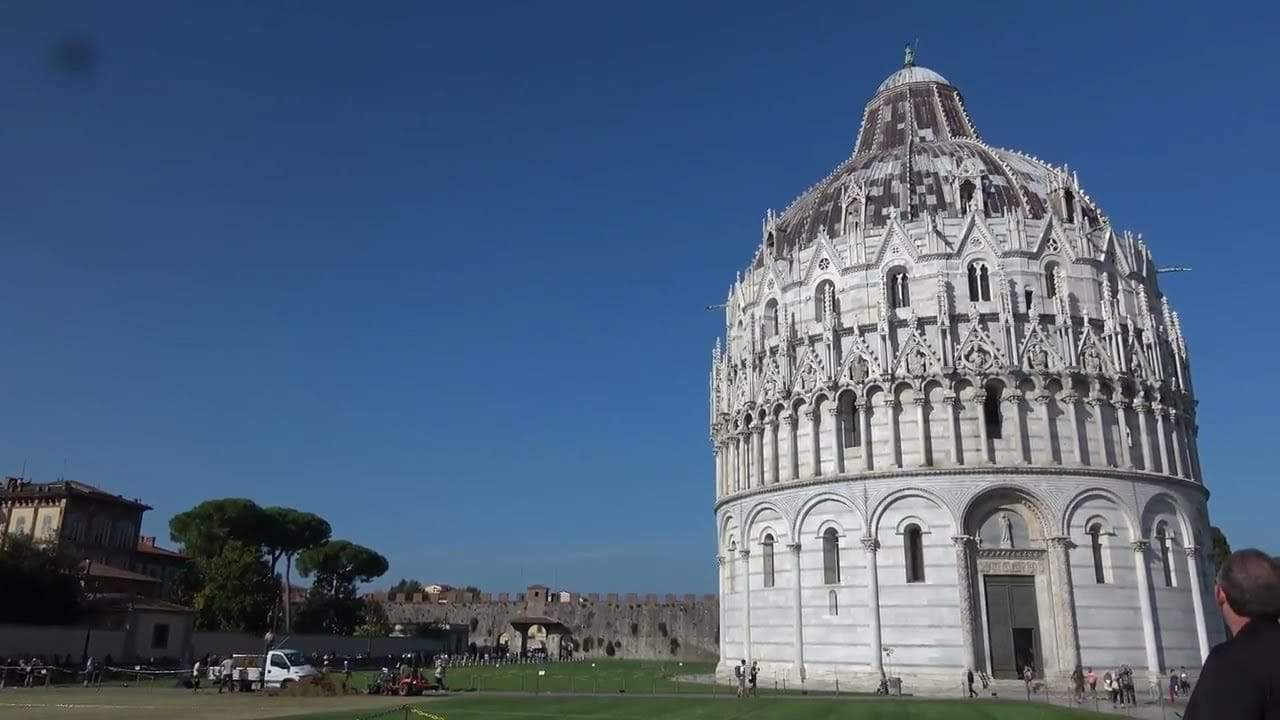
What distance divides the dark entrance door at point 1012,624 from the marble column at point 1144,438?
26.3 feet

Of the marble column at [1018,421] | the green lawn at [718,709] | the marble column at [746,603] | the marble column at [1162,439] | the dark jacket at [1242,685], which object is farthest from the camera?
the marble column at [746,603]

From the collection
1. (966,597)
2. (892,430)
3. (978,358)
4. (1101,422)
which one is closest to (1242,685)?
(966,597)

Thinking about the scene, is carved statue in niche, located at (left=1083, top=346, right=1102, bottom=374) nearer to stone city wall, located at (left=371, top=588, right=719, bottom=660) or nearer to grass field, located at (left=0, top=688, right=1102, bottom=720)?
grass field, located at (left=0, top=688, right=1102, bottom=720)

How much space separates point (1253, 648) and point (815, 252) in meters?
44.4

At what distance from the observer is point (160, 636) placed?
4919 centimetres

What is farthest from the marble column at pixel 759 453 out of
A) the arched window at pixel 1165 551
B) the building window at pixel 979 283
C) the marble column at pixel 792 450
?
the arched window at pixel 1165 551

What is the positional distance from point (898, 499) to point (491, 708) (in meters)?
21.7

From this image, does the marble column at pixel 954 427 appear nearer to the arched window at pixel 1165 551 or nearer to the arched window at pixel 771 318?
the arched window at pixel 1165 551

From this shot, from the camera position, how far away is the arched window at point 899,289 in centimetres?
4422

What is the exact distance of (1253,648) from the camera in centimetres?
383

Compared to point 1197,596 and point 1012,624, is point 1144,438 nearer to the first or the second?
point 1197,596

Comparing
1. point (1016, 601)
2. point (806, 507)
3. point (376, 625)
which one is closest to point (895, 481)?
point (806, 507)

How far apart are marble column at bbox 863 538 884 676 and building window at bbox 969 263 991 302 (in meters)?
12.8

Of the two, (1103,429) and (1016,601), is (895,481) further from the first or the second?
(1103,429)
